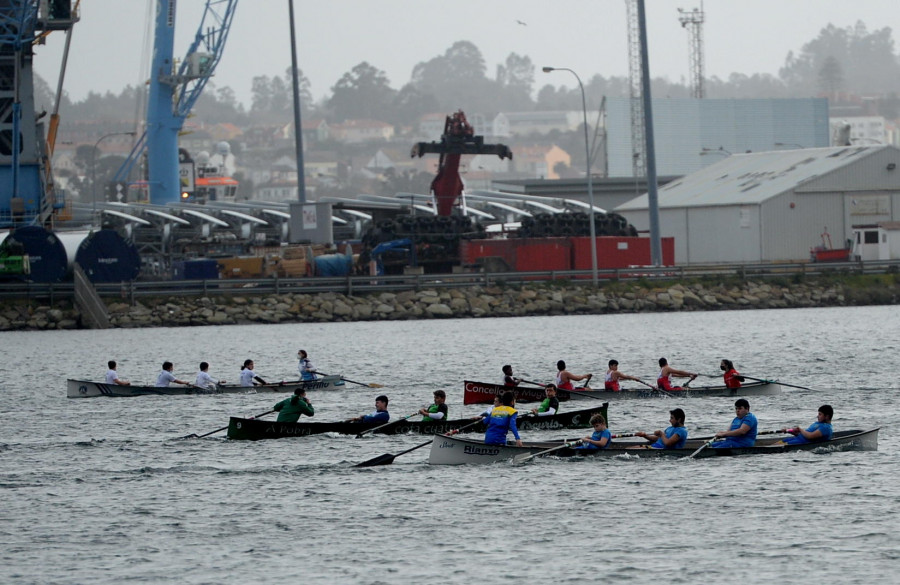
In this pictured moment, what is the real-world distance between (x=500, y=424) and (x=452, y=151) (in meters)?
50.9

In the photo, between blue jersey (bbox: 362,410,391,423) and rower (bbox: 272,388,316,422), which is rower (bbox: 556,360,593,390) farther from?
rower (bbox: 272,388,316,422)

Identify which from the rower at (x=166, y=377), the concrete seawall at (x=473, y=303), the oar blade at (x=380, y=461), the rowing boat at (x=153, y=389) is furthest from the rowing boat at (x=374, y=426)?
the concrete seawall at (x=473, y=303)

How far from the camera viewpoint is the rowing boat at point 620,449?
30.2m

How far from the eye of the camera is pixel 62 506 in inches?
1093

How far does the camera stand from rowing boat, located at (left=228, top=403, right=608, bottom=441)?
112 feet

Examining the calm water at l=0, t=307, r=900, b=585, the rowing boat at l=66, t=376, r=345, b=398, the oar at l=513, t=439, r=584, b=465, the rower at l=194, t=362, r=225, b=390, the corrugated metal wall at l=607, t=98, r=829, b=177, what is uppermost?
the corrugated metal wall at l=607, t=98, r=829, b=177

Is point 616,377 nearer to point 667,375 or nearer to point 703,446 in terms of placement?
point 667,375

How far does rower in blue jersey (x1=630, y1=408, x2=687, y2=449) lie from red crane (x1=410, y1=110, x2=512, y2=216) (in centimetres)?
4777

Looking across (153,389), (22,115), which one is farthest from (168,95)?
(153,389)

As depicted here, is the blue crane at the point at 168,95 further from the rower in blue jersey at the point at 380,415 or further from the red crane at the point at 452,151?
the rower in blue jersey at the point at 380,415

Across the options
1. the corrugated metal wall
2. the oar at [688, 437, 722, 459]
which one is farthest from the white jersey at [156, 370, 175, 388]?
the corrugated metal wall

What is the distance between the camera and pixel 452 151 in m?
79.9

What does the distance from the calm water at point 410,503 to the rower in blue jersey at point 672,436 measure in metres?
0.60

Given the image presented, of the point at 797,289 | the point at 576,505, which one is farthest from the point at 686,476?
the point at 797,289
